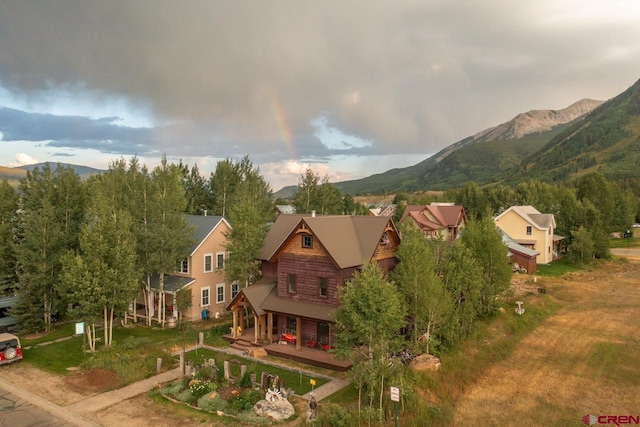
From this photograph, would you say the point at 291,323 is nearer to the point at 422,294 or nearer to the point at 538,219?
the point at 422,294

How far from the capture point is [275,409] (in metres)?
18.3

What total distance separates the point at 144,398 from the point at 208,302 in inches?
653

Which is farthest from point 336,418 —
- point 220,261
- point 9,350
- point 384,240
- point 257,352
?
point 220,261

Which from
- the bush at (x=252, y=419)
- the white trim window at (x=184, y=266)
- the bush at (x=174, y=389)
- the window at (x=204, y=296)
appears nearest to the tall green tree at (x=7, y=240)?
the white trim window at (x=184, y=266)

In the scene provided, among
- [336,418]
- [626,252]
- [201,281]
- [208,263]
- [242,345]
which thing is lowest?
[242,345]

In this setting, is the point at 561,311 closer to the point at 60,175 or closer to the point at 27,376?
the point at 27,376

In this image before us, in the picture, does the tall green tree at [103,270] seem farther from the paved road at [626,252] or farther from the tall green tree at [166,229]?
the paved road at [626,252]

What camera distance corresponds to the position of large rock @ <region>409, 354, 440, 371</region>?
2312 centimetres

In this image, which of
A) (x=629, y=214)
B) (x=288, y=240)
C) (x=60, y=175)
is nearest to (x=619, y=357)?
(x=288, y=240)

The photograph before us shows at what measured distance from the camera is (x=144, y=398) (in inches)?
Answer: 802

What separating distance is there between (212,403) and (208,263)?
19.3m

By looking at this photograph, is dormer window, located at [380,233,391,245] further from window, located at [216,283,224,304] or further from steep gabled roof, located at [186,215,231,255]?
window, located at [216,283,224,304]

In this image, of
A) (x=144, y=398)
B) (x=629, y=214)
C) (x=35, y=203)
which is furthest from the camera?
(x=629, y=214)

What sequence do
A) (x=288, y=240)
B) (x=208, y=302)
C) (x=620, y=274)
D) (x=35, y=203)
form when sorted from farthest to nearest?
(x=620, y=274)
(x=208, y=302)
(x=35, y=203)
(x=288, y=240)
